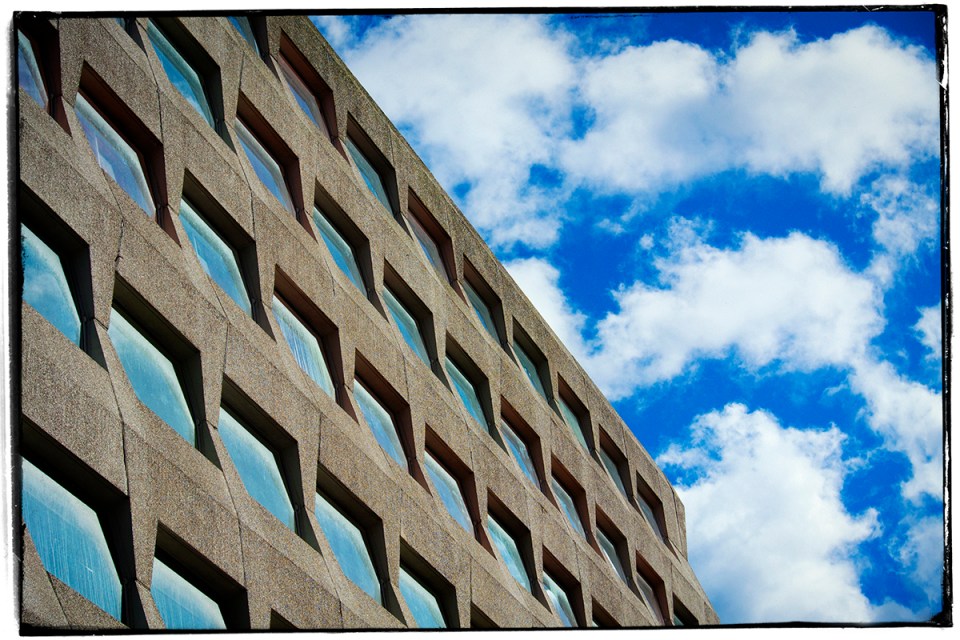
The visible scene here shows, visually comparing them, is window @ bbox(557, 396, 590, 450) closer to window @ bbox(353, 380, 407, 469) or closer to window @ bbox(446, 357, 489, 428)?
window @ bbox(446, 357, 489, 428)

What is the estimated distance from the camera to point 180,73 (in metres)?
20.1

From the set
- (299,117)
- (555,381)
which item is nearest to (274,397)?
(299,117)

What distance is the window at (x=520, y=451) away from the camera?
29.5m

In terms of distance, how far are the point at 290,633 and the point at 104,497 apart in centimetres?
342

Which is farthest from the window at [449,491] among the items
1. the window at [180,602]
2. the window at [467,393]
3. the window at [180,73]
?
the window at [180,602]

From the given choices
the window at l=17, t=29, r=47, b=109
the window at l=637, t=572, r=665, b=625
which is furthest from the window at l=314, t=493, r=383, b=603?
the window at l=637, t=572, r=665, b=625

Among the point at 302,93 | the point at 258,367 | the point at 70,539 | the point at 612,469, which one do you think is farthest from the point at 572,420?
the point at 70,539

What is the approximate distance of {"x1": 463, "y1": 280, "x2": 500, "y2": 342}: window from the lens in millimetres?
30828

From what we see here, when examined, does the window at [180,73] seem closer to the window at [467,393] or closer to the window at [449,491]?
the window at [449,491]

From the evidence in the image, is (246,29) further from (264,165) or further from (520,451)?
(520,451)

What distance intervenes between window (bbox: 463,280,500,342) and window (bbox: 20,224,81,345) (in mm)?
15946

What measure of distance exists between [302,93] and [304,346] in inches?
239

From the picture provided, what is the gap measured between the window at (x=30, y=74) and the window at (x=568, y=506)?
58.1 feet

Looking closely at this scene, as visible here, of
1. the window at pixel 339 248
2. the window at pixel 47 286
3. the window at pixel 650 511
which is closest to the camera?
the window at pixel 47 286
